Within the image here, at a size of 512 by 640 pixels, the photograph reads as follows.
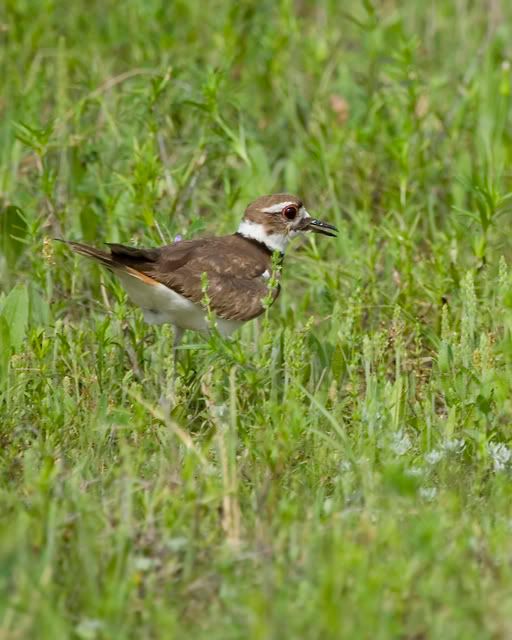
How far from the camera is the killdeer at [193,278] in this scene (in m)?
5.50

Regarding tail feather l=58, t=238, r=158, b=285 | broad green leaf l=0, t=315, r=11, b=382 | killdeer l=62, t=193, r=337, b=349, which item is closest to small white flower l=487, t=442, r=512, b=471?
killdeer l=62, t=193, r=337, b=349

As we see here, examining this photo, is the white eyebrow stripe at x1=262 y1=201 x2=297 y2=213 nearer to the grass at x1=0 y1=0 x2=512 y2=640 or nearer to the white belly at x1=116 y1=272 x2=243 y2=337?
the grass at x1=0 y1=0 x2=512 y2=640

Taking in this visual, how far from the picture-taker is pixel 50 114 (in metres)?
8.09

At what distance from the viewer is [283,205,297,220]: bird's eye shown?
6.35 m

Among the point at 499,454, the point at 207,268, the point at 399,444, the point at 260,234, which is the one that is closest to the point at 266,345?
the point at 399,444

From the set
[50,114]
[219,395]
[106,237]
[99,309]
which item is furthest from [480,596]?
[50,114]

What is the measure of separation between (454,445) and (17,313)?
6.75 feet

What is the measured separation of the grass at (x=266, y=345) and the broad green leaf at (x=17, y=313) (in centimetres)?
1

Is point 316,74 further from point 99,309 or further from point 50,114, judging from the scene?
point 99,309

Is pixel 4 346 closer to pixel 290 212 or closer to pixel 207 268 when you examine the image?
pixel 207 268

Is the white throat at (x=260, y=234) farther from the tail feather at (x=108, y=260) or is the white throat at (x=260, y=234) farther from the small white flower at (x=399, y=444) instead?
the small white flower at (x=399, y=444)

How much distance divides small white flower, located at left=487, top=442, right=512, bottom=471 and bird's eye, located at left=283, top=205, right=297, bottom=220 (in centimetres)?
187

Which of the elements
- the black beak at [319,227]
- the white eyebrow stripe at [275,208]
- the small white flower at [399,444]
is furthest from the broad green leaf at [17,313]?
the small white flower at [399,444]

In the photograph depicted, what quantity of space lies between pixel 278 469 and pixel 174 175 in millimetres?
2752
